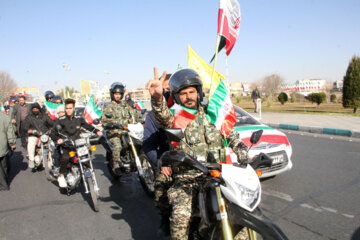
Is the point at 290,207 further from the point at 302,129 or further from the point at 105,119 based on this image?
the point at 302,129

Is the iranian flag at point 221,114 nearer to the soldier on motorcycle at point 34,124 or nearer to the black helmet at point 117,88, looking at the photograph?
the black helmet at point 117,88

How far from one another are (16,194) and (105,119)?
2417 millimetres

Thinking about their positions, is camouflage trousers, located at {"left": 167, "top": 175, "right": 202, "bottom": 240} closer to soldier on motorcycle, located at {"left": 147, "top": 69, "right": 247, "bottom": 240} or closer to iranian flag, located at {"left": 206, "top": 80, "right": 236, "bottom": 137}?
soldier on motorcycle, located at {"left": 147, "top": 69, "right": 247, "bottom": 240}

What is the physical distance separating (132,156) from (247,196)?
14.2 feet

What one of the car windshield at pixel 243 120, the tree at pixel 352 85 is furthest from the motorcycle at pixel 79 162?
the tree at pixel 352 85

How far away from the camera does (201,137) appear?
2.59 meters

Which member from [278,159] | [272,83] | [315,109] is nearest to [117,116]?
[278,159]

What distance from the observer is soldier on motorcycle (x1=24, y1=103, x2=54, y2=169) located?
7.54 meters

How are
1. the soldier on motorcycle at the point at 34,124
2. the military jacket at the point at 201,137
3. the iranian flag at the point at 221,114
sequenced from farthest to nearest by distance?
the soldier on motorcycle at the point at 34,124 → the iranian flag at the point at 221,114 → the military jacket at the point at 201,137

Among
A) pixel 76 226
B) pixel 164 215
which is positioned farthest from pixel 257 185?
pixel 76 226

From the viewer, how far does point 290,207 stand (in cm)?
436

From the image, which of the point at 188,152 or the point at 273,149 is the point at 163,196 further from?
the point at 273,149

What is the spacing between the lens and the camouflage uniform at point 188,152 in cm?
242

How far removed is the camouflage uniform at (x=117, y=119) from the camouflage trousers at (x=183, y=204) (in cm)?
388
